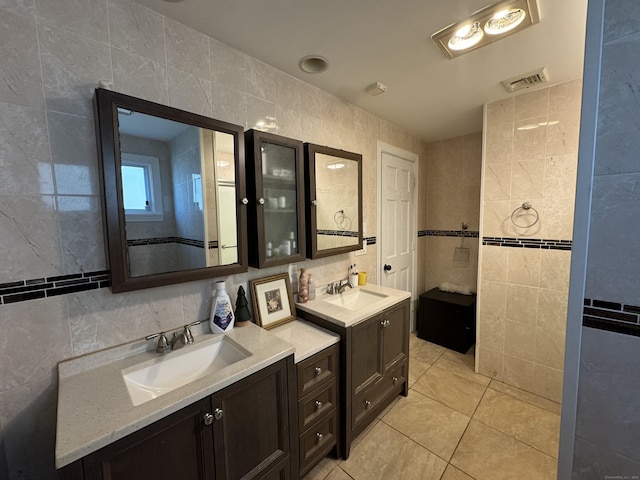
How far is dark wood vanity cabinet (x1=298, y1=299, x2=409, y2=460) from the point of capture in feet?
4.98

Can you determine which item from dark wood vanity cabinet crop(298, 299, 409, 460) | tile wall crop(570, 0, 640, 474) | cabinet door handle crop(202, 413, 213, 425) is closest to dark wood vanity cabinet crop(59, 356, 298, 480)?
cabinet door handle crop(202, 413, 213, 425)

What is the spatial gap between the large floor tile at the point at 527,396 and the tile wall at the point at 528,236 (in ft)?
0.14

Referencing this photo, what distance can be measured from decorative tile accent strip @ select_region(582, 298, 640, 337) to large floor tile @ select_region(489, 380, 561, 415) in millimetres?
1839

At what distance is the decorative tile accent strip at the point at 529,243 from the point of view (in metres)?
1.91

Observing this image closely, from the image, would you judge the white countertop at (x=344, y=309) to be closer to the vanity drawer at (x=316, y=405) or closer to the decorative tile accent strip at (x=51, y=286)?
the vanity drawer at (x=316, y=405)

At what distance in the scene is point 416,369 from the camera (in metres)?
2.43

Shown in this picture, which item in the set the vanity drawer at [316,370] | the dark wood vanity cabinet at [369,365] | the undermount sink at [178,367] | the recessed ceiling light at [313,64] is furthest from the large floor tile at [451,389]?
the recessed ceiling light at [313,64]

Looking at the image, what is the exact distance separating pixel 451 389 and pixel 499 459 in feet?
2.04

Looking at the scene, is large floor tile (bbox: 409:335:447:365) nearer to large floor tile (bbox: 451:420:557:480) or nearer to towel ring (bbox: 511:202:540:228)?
large floor tile (bbox: 451:420:557:480)

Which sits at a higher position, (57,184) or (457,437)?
(57,184)

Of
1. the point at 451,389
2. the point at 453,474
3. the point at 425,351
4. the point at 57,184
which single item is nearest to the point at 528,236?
the point at 451,389

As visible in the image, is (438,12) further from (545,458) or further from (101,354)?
(545,458)

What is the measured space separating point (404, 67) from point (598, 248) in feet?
4.80

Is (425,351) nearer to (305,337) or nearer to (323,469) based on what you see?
(323,469)
